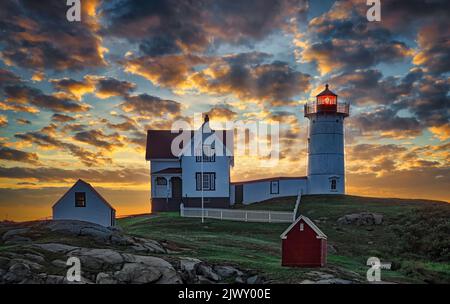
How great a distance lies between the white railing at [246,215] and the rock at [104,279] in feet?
78.7

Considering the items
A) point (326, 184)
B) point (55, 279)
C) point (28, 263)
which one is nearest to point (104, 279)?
point (55, 279)

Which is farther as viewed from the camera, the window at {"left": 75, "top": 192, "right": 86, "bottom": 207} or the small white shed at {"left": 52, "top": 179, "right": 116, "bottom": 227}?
the window at {"left": 75, "top": 192, "right": 86, "bottom": 207}

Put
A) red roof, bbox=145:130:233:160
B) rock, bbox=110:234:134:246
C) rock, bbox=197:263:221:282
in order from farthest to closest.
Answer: red roof, bbox=145:130:233:160
rock, bbox=110:234:134:246
rock, bbox=197:263:221:282

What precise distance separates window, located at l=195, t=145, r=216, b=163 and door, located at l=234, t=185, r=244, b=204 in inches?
290

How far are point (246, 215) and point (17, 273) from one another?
2676cm

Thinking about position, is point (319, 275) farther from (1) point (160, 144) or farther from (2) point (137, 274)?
(1) point (160, 144)

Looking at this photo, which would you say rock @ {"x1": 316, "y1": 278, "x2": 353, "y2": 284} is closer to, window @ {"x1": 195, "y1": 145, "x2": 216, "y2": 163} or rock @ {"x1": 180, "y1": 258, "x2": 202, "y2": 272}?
rock @ {"x1": 180, "y1": 258, "x2": 202, "y2": 272}

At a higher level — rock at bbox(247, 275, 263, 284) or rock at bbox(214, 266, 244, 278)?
rock at bbox(214, 266, 244, 278)

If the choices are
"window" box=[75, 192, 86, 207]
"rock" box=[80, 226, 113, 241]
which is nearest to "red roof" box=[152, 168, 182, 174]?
"window" box=[75, 192, 86, 207]

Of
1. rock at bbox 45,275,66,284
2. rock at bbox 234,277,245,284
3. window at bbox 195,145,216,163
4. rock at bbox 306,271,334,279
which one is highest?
window at bbox 195,145,216,163

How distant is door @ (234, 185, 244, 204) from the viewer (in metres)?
59.3

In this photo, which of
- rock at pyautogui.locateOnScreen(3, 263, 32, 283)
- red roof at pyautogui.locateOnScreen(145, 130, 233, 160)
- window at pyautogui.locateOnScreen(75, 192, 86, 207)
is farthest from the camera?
red roof at pyautogui.locateOnScreen(145, 130, 233, 160)

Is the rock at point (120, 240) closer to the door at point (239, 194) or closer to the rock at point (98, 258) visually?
the rock at point (98, 258)

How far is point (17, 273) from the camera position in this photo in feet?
64.8
